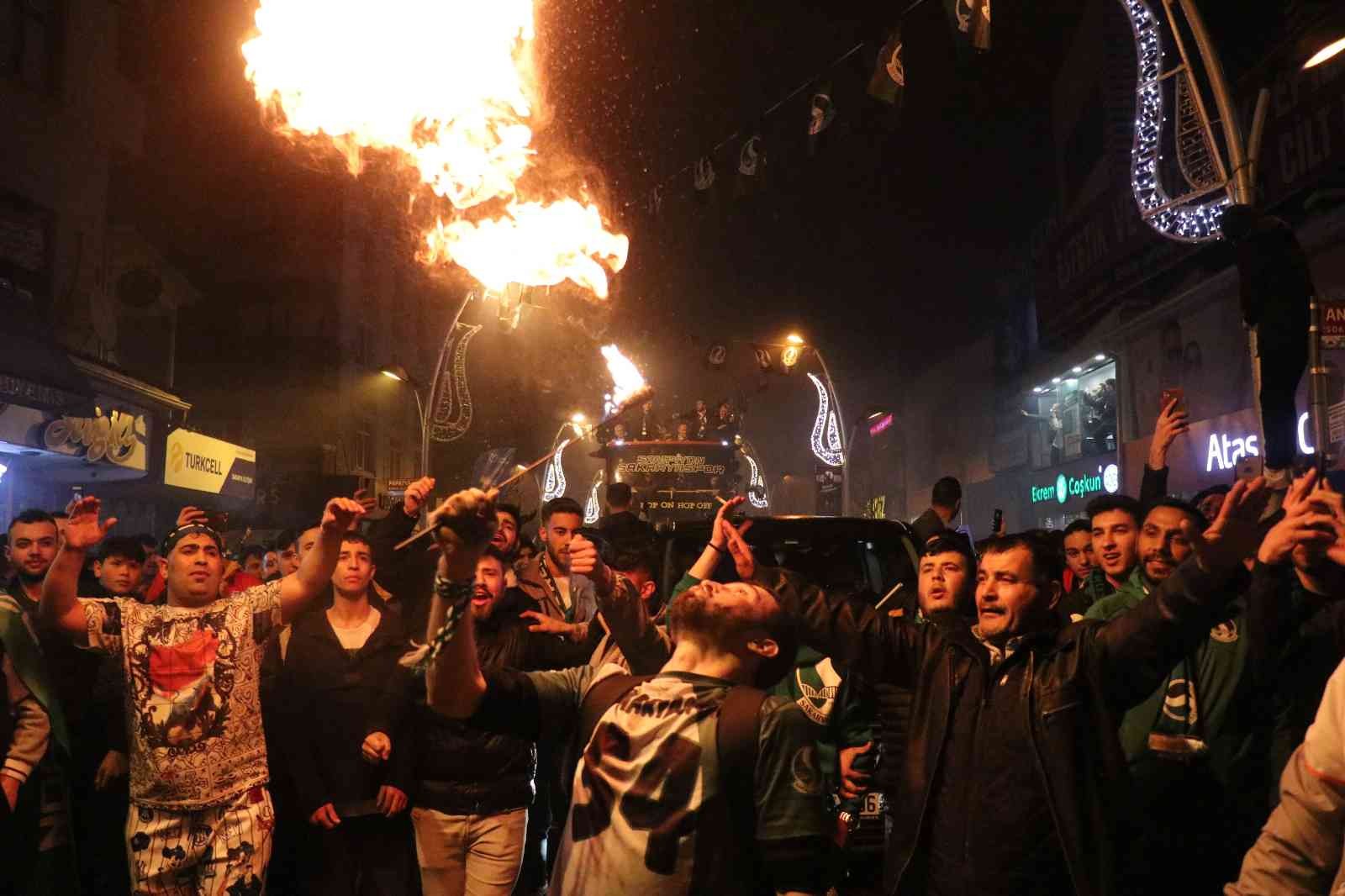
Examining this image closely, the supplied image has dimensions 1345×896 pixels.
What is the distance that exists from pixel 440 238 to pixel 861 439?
140 ft

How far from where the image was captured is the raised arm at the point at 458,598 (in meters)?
2.98

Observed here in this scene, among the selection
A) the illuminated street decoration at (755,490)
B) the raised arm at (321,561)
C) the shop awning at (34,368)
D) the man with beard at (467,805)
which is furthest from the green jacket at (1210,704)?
the illuminated street decoration at (755,490)

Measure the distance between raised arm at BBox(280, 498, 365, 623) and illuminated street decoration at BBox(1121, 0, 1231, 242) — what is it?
8221 mm

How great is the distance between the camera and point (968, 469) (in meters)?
38.2

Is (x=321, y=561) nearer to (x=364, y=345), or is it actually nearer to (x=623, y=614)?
(x=623, y=614)

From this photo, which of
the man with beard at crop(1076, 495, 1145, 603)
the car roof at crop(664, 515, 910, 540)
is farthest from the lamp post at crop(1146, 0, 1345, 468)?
the car roof at crop(664, 515, 910, 540)

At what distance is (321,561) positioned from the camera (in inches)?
195

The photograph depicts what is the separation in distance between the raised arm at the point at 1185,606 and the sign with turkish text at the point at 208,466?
68.4 ft

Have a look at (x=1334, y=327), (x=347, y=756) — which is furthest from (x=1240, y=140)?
(x=347, y=756)

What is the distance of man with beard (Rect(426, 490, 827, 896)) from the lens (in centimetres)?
295

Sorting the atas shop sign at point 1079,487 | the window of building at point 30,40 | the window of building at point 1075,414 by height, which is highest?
the window of building at point 30,40

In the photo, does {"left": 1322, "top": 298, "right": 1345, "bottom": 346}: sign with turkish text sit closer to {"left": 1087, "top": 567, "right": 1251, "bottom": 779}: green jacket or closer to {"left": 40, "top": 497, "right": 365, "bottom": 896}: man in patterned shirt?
{"left": 1087, "top": 567, "right": 1251, "bottom": 779}: green jacket

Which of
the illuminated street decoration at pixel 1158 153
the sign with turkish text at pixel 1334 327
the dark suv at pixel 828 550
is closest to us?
the dark suv at pixel 828 550

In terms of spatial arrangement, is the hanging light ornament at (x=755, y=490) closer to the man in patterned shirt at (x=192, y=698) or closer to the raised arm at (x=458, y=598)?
the man in patterned shirt at (x=192, y=698)
